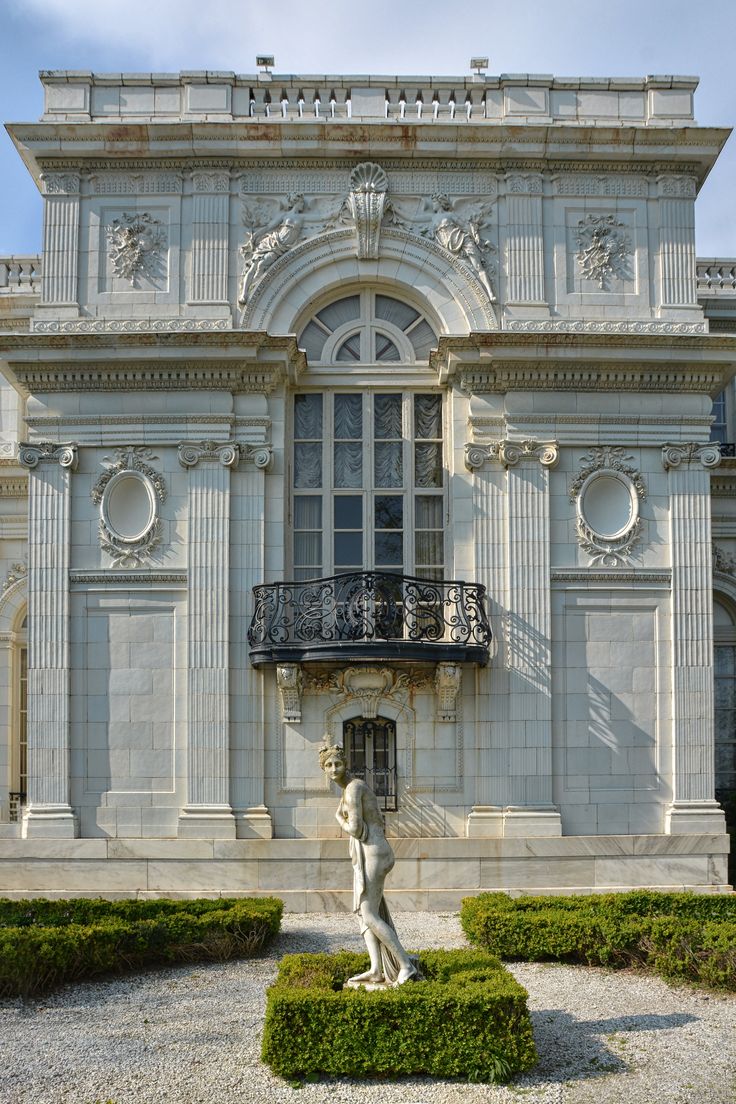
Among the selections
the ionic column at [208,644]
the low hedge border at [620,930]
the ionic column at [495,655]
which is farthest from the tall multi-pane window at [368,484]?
the low hedge border at [620,930]

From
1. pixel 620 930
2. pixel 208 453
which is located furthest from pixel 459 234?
pixel 620 930

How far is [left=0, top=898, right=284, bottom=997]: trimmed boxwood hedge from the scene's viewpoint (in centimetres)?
1375

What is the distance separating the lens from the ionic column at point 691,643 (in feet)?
65.3

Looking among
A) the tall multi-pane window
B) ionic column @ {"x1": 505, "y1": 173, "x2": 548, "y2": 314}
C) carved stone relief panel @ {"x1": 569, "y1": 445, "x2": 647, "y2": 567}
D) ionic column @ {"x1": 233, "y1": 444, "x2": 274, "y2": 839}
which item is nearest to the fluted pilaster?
ionic column @ {"x1": 505, "y1": 173, "x2": 548, "y2": 314}

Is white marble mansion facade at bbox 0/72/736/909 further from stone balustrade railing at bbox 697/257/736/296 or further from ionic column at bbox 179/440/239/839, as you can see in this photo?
stone balustrade railing at bbox 697/257/736/296

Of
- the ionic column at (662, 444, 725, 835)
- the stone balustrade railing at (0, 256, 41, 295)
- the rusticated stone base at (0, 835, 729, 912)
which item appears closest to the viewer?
the rusticated stone base at (0, 835, 729, 912)

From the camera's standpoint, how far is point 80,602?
20156 mm

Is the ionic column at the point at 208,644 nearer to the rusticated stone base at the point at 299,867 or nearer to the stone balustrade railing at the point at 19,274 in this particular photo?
the rusticated stone base at the point at 299,867

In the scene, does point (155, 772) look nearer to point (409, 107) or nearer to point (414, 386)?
point (414, 386)

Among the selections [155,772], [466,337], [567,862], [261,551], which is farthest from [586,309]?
[155,772]

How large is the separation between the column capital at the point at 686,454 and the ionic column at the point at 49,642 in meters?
9.54

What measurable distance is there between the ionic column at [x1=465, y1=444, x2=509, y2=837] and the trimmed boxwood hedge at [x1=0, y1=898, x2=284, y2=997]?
4.25m

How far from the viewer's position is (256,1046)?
39.3 feet

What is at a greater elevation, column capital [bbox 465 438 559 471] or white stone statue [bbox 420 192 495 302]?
white stone statue [bbox 420 192 495 302]
